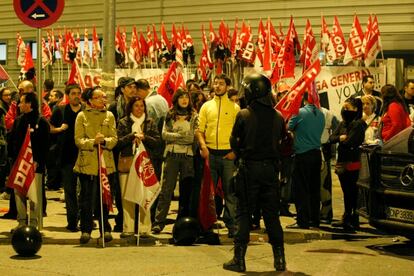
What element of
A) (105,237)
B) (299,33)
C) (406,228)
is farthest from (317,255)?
(299,33)

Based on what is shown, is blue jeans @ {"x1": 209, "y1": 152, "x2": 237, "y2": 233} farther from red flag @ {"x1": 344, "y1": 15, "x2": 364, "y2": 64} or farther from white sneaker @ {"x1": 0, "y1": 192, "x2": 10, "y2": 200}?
red flag @ {"x1": 344, "y1": 15, "x2": 364, "y2": 64}

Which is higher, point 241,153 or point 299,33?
point 299,33

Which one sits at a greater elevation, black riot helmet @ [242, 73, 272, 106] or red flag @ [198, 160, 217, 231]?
black riot helmet @ [242, 73, 272, 106]

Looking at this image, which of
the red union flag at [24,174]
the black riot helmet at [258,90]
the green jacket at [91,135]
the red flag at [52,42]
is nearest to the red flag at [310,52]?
the green jacket at [91,135]

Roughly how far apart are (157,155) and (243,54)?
11176mm

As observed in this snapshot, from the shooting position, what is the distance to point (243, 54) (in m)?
22.3

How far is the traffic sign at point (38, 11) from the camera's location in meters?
10.8

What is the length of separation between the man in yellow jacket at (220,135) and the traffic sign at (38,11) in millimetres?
2185

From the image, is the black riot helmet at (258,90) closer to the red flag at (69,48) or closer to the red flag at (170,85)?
the red flag at (170,85)

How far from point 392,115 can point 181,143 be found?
2.76m

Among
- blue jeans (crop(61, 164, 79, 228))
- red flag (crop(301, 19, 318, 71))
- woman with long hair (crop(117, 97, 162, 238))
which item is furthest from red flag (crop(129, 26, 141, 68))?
woman with long hair (crop(117, 97, 162, 238))

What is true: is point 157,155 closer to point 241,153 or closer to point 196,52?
point 241,153

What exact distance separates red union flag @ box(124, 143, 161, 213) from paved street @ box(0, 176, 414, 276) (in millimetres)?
484

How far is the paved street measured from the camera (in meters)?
8.52
